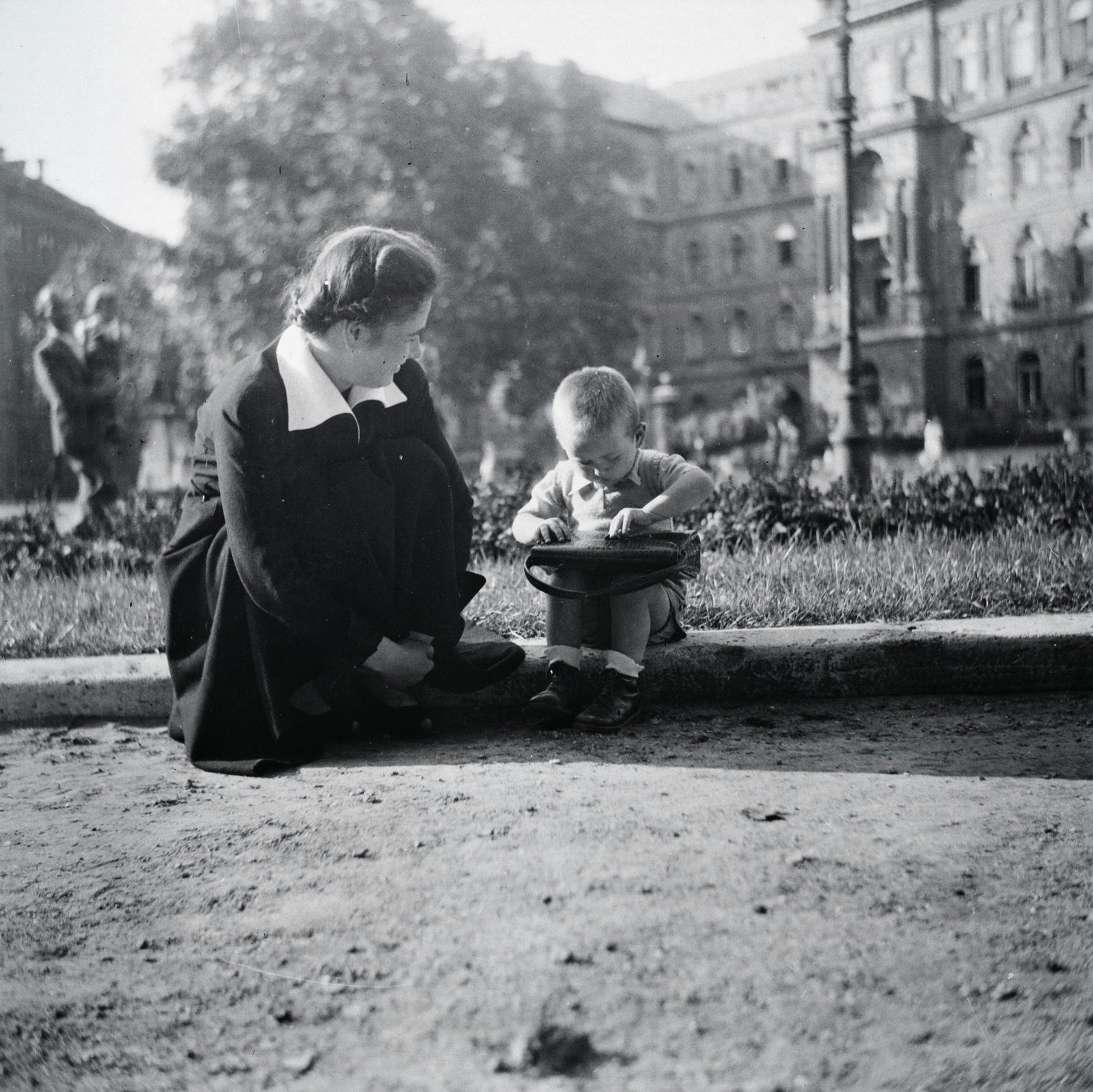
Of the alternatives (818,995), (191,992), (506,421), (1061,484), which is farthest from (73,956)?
(506,421)

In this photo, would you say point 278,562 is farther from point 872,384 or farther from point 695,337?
point 695,337

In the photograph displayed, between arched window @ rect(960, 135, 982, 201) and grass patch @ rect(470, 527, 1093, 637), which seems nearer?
grass patch @ rect(470, 527, 1093, 637)

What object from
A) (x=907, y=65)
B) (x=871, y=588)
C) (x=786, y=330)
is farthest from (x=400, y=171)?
(x=786, y=330)

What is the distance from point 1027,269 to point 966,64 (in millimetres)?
6121

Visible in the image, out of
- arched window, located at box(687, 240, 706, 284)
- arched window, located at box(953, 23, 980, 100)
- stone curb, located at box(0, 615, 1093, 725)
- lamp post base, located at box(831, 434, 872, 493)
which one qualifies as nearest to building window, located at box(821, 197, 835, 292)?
arched window, located at box(953, 23, 980, 100)

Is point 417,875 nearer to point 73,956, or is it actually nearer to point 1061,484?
point 73,956

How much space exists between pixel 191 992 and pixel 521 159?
24588 millimetres

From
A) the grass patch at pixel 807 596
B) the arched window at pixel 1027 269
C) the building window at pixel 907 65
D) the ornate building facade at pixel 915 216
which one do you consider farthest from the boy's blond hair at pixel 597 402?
the arched window at pixel 1027 269

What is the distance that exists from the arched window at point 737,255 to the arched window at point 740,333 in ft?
4.78

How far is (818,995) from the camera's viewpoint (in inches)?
71.8

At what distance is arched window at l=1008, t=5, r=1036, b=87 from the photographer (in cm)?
2928

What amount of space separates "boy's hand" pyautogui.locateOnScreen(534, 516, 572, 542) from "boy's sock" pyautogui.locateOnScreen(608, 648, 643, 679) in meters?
0.35

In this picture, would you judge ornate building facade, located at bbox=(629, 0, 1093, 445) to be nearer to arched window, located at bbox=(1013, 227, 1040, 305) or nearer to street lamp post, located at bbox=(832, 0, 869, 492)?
arched window, located at bbox=(1013, 227, 1040, 305)

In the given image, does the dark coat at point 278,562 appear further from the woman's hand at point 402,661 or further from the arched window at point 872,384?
the arched window at point 872,384
